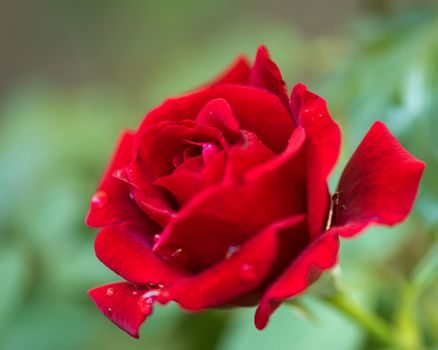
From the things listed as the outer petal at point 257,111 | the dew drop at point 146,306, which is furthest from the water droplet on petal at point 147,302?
the outer petal at point 257,111

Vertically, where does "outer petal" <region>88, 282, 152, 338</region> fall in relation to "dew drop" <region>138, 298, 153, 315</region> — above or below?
below

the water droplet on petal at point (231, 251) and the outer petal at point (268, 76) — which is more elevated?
the outer petal at point (268, 76)

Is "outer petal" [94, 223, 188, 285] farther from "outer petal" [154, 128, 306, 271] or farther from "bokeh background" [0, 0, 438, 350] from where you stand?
"bokeh background" [0, 0, 438, 350]

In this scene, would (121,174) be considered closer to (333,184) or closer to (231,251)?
(231,251)

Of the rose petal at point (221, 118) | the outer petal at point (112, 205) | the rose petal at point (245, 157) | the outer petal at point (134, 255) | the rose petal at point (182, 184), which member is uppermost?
the rose petal at point (221, 118)

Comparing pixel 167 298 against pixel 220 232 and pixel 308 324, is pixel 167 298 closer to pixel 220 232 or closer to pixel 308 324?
pixel 220 232

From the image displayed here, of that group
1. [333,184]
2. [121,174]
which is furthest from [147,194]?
[333,184]

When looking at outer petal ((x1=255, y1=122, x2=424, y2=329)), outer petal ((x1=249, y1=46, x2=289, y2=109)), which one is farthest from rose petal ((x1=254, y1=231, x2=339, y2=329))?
outer petal ((x1=249, y1=46, x2=289, y2=109))

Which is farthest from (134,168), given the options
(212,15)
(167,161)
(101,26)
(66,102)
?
(101,26)

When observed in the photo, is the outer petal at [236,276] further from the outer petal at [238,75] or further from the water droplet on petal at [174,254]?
the outer petal at [238,75]
